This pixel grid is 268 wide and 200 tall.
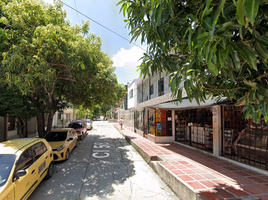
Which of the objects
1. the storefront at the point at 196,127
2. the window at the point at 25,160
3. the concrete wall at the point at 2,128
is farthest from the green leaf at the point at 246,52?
the concrete wall at the point at 2,128

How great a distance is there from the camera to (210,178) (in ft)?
15.0

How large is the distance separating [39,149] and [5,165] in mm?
1310

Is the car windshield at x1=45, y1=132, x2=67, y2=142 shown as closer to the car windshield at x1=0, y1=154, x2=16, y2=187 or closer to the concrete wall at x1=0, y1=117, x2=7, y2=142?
the car windshield at x1=0, y1=154, x2=16, y2=187

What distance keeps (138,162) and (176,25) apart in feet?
20.6

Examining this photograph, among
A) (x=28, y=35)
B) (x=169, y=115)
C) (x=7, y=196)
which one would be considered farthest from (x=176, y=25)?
(x=169, y=115)

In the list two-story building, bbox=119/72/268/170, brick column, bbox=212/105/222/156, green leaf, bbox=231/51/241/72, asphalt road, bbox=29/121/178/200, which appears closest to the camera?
green leaf, bbox=231/51/241/72

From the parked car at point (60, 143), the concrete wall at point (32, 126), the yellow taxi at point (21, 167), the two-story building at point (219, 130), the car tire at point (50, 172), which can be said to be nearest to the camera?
the yellow taxi at point (21, 167)

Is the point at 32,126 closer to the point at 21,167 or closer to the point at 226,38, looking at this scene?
the point at 21,167

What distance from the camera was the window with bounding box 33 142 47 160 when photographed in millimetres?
4526

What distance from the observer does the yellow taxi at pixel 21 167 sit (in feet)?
10.3

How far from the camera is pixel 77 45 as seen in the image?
723 cm

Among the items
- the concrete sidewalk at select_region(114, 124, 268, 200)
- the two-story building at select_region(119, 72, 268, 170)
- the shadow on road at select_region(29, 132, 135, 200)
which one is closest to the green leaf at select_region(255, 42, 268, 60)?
the two-story building at select_region(119, 72, 268, 170)

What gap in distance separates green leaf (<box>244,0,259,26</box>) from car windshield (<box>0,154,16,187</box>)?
185 inches

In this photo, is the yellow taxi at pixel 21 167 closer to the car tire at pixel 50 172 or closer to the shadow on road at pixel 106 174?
the car tire at pixel 50 172
